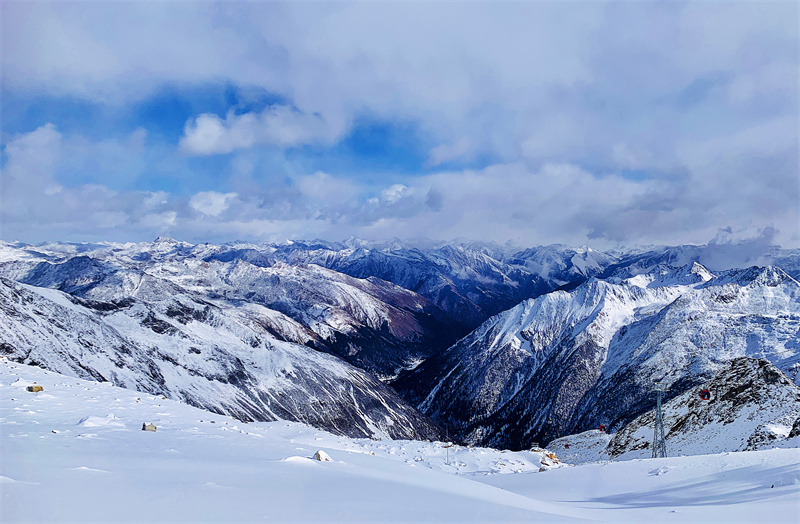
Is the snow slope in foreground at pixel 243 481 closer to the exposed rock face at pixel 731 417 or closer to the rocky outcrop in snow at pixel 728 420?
the rocky outcrop in snow at pixel 728 420

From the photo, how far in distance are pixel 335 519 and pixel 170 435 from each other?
11.3m

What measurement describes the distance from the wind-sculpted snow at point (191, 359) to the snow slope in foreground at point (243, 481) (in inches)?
2931

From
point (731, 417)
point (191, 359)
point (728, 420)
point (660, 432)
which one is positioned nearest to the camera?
point (660, 432)

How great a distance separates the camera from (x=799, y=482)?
15.7m

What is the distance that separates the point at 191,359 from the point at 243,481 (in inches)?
6019

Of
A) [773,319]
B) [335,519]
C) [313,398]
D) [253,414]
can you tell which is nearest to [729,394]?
[335,519]

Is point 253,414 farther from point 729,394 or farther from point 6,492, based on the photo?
point 6,492

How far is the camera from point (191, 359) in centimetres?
14350

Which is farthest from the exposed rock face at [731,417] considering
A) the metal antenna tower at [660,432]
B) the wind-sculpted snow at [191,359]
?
the wind-sculpted snow at [191,359]

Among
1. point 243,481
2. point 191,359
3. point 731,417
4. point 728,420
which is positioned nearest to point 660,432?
point 728,420

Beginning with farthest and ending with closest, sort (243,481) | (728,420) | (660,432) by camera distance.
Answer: (728,420)
(660,432)
(243,481)

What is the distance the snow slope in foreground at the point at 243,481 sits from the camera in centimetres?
792

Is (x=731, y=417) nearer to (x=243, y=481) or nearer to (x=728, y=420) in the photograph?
(x=728, y=420)

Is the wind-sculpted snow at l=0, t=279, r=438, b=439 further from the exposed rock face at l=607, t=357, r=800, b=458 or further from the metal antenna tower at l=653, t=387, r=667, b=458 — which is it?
the exposed rock face at l=607, t=357, r=800, b=458
